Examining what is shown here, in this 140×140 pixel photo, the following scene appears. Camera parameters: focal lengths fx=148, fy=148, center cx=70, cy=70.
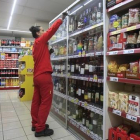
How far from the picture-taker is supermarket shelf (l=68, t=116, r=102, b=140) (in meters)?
2.08

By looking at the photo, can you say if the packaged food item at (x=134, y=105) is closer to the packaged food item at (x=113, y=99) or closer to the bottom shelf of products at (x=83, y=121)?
the packaged food item at (x=113, y=99)

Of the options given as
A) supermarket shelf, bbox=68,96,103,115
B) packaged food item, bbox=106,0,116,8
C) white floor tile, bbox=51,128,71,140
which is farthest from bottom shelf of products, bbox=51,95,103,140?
packaged food item, bbox=106,0,116,8

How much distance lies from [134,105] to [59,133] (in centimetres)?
154

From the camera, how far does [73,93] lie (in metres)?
2.79

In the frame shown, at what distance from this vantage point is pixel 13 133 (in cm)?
258

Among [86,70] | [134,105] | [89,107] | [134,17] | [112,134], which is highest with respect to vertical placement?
[134,17]

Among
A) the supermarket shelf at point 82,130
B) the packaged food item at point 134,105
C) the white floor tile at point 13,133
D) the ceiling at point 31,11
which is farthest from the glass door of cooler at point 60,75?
the ceiling at point 31,11

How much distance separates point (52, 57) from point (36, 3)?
2070mm

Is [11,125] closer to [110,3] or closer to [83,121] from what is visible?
[83,121]

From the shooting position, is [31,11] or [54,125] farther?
[31,11]

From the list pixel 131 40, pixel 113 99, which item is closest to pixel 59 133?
pixel 113 99

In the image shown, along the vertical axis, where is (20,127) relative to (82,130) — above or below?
below

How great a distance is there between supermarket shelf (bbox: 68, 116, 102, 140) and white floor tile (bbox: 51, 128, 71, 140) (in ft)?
0.54

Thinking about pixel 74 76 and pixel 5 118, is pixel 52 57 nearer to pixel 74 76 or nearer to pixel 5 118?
pixel 74 76
